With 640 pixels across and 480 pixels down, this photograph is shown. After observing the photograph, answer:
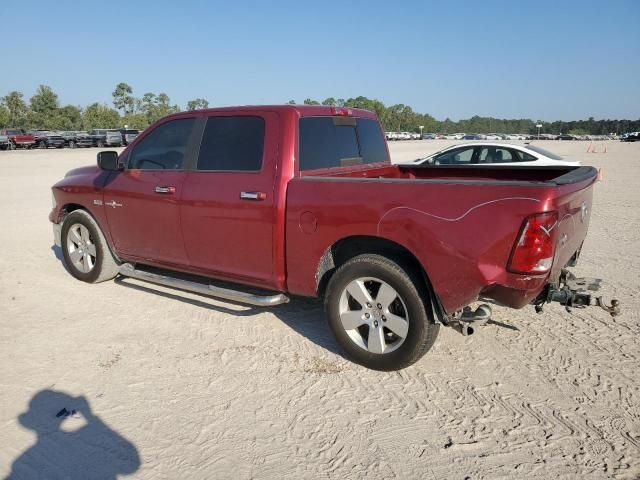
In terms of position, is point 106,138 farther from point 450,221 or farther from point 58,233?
point 450,221

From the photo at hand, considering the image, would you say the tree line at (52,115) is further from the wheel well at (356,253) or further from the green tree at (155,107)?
the wheel well at (356,253)

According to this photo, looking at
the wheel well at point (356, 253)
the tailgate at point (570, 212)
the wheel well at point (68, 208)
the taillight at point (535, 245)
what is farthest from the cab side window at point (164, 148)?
the tailgate at point (570, 212)

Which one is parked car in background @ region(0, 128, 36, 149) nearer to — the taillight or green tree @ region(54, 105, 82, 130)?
green tree @ region(54, 105, 82, 130)

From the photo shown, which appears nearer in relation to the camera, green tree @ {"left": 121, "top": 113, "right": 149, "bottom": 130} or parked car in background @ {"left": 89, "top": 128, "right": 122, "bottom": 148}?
parked car in background @ {"left": 89, "top": 128, "right": 122, "bottom": 148}

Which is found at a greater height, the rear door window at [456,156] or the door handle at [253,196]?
the door handle at [253,196]

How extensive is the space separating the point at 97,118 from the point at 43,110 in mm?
7490

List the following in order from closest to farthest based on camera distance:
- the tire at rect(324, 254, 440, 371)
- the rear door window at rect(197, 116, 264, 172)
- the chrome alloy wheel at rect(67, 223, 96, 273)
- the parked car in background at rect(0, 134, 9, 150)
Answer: the tire at rect(324, 254, 440, 371), the rear door window at rect(197, 116, 264, 172), the chrome alloy wheel at rect(67, 223, 96, 273), the parked car in background at rect(0, 134, 9, 150)

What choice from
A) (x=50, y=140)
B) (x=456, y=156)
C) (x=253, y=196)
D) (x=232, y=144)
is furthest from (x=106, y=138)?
(x=253, y=196)

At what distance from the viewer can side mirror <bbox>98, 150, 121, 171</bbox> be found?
511 cm

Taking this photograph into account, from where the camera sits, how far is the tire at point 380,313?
11.4 feet

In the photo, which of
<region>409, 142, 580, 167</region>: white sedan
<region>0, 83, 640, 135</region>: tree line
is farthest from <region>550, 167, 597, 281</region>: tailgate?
<region>0, 83, 640, 135</region>: tree line

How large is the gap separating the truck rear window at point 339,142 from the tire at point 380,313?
104 cm

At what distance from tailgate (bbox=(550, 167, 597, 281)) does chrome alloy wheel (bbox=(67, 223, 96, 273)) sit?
4.68m

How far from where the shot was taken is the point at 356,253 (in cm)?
390
